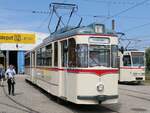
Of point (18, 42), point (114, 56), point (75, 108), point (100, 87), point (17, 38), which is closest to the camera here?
point (100, 87)

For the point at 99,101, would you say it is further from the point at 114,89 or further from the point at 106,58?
the point at 106,58

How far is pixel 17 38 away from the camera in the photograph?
188ft

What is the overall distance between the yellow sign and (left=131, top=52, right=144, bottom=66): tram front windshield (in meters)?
27.3

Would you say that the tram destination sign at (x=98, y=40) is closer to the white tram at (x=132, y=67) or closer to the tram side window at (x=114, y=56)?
the tram side window at (x=114, y=56)

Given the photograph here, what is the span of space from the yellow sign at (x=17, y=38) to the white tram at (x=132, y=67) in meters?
26.8

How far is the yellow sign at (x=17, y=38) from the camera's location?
185 ft

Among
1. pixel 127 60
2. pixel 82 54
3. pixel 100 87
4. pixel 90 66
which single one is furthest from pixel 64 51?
pixel 127 60

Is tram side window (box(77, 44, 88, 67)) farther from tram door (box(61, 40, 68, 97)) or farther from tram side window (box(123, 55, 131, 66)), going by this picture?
tram side window (box(123, 55, 131, 66))

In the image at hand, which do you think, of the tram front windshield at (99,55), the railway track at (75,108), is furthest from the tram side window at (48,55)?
the tram front windshield at (99,55)

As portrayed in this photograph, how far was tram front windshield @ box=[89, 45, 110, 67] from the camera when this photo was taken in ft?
46.2

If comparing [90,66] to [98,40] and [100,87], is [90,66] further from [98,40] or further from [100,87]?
[98,40]

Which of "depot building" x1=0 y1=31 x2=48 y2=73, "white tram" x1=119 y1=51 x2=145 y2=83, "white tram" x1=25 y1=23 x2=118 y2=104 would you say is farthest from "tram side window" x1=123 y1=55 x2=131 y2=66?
"depot building" x1=0 y1=31 x2=48 y2=73

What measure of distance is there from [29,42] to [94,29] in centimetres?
4396

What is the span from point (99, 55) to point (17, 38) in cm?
4405
